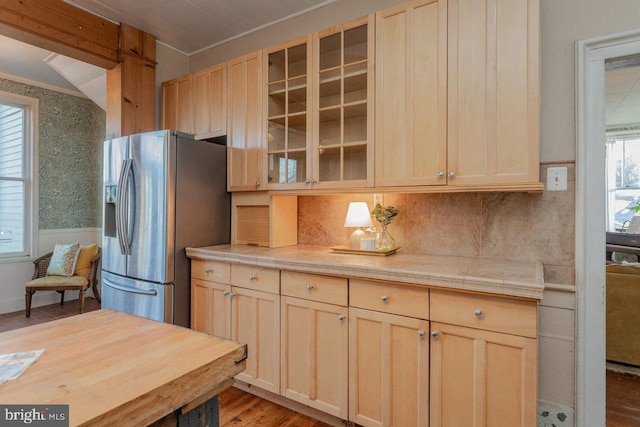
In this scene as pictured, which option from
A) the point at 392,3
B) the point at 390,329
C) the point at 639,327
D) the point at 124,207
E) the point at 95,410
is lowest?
the point at 639,327

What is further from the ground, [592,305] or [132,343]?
[132,343]

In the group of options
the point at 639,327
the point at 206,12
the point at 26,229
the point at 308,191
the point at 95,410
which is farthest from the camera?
the point at 26,229

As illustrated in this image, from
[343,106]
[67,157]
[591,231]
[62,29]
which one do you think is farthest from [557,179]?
[67,157]

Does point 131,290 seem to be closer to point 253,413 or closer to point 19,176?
point 253,413

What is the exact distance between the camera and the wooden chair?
3.77 m

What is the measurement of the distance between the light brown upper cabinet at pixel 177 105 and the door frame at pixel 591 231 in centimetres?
275

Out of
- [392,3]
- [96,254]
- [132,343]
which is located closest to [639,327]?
[392,3]

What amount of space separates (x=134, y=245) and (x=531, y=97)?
261 cm

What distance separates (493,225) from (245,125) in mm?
1841

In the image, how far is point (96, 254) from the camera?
4145 millimetres

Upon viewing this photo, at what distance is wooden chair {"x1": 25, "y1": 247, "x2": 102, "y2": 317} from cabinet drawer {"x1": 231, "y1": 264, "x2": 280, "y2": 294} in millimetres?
2612

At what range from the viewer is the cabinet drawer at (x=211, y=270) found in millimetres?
2307

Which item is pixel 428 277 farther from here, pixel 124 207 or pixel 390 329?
pixel 124 207

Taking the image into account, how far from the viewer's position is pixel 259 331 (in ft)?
7.03
